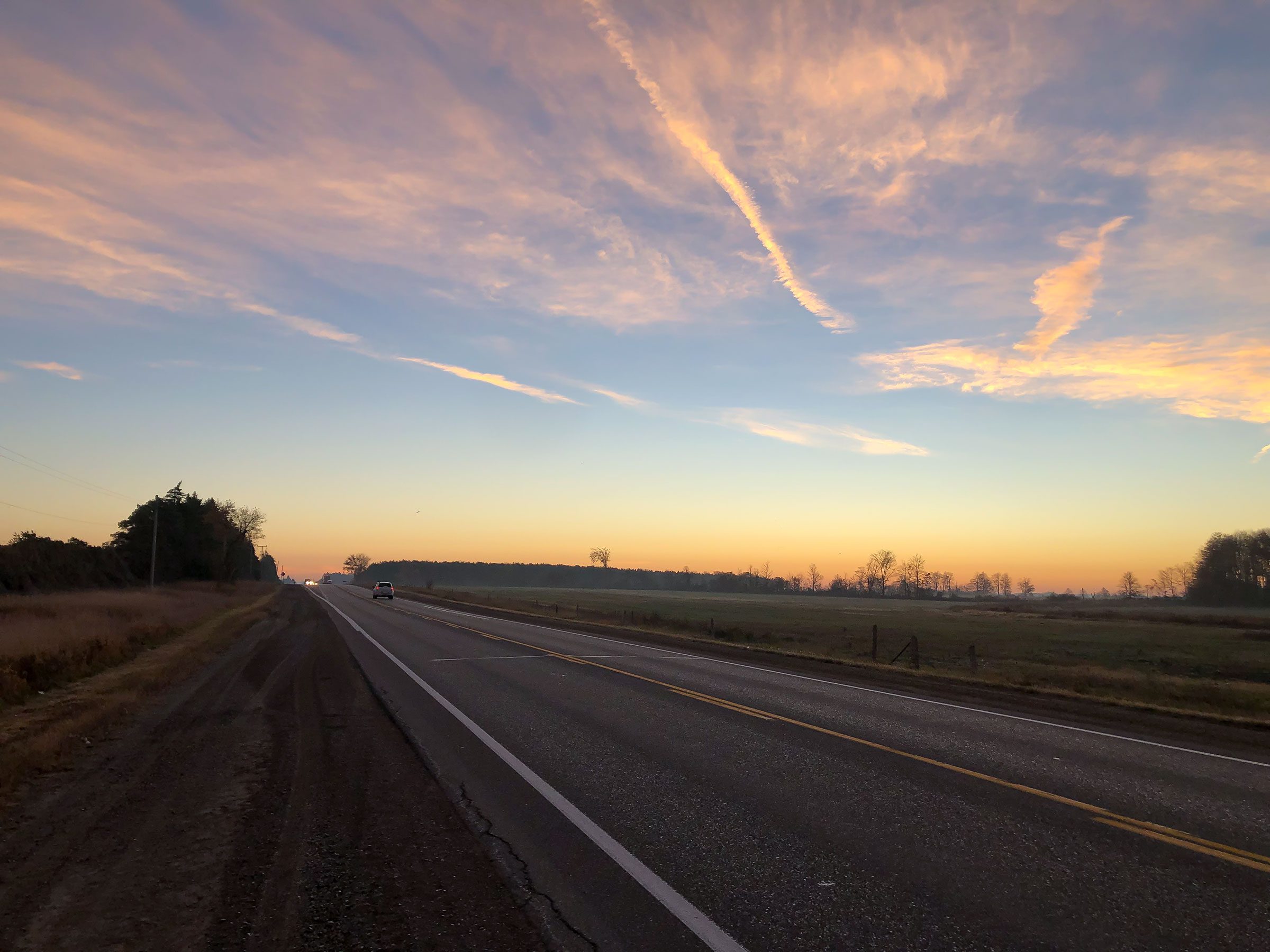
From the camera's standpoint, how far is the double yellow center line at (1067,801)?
559 cm

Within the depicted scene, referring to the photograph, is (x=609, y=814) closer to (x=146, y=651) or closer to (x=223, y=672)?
(x=223, y=672)

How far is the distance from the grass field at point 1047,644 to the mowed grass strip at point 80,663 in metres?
17.9

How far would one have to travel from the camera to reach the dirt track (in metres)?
4.23

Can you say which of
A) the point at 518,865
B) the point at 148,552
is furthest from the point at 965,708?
the point at 148,552

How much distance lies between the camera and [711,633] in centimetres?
3334

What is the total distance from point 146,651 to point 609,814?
69.5 ft

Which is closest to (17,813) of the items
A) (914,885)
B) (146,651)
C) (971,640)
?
(914,885)

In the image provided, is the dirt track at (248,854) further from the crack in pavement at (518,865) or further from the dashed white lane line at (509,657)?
the dashed white lane line at (509,657)

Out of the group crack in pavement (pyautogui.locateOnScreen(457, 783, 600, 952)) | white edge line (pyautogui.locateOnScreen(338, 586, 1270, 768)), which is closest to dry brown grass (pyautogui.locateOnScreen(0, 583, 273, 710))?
crack in pavement (pyautogui.locateOnScreen(457, 783, 600, 952))

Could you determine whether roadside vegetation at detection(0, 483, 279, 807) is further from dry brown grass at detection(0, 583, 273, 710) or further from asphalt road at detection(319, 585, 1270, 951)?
asphalt road at detection(319, 585, 1270, 951)

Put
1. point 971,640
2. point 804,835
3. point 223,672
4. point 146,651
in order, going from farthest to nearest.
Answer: point 971,640, point 146,651, point 223,672, point 804,835

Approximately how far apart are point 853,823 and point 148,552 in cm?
9109

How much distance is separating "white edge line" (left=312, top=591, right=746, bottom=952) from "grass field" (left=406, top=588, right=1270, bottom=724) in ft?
42.0

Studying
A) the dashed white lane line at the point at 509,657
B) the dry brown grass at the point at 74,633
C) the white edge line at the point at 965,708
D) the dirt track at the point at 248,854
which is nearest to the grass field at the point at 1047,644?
the white edge line at the point at 965,708
